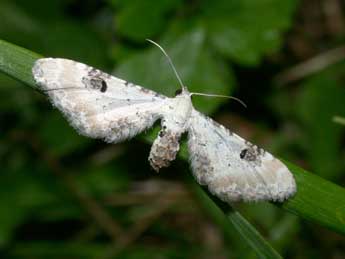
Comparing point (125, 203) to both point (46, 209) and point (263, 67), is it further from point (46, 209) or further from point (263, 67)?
point (263, 67)

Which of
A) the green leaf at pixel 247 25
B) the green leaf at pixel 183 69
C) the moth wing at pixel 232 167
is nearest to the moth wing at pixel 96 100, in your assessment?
the moth wing at pixel 232 167

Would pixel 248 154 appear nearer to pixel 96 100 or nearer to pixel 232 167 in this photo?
pixel 232 167

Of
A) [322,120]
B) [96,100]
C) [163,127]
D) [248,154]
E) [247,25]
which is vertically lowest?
[322,120]

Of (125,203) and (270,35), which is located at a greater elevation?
(270,35)

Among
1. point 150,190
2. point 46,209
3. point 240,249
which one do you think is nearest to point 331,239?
point 240,249

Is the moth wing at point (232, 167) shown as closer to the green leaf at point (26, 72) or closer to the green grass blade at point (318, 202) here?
the green grass blade at point (318, 202)

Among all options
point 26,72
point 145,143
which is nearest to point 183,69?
point 145,143

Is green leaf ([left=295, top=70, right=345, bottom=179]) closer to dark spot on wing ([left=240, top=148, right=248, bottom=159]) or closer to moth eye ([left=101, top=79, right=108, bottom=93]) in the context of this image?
dark spot on wing ([left=240, top=148, right=248, bottom=159])
